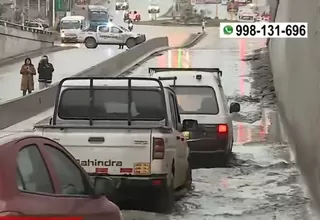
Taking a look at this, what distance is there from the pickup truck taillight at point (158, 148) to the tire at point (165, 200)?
538 mm

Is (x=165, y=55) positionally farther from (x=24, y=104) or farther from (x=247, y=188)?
(x=247, y=188)

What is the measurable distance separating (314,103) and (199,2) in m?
91.3

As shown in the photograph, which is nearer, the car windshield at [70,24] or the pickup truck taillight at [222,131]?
the pickup truck taillight at [222,131]

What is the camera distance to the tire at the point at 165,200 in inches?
398

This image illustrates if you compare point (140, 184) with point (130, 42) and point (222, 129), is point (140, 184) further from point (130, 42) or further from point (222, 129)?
point (130, 42)

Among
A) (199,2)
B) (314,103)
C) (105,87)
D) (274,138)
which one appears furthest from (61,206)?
(199,2)

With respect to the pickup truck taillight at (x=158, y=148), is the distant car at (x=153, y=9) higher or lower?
lower

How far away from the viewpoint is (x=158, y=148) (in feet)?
31.8

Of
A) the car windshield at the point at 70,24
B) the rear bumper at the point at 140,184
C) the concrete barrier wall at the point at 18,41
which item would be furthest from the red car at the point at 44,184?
the car windshield at the point at 70,24

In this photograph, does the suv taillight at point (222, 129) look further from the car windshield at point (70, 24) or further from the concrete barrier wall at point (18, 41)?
the car windshield at point (70, 24)

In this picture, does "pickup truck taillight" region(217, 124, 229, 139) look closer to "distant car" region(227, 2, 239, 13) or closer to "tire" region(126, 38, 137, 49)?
"tire" region(126, 38, 137, 49)

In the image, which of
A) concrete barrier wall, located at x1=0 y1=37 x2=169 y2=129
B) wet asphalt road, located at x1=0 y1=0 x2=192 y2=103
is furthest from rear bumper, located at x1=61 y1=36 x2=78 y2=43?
concrete barrier wall, located at x1=0 y1=37 x2=169 y2=129

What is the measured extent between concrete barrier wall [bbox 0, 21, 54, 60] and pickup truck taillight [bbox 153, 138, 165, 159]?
39.5 metres

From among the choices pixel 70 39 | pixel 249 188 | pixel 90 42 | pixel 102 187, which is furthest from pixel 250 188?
pixel 70 39
